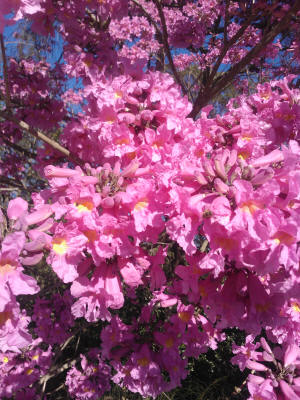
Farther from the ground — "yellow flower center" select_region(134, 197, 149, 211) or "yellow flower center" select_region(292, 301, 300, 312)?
"yellow flower center" select_region(134, 197, 149, 211)

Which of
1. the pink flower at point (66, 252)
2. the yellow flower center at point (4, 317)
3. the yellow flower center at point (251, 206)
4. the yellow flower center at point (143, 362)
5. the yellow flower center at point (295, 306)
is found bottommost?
the yellow flower center at point (143, 362)

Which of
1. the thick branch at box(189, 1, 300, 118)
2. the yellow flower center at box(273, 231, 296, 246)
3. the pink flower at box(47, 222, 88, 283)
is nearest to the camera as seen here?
the yellow flower center at box(273, 231, 296, 246)

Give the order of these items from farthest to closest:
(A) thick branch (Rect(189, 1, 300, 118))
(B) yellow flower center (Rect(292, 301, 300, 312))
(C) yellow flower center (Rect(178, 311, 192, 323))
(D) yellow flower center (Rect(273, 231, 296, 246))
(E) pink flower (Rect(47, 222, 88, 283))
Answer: (C) yellow flower center (Rect(178, 311, 192, 323))
(B) yellow flower center (Rect(292, 301, 300, 312))
(A) thick branch (Rect(189, 1, 300, 118))
(E) pink flower (Rect(47, 222, 88, 283))
(D) yellow flower center (Rect(273, 231, 296, 246))

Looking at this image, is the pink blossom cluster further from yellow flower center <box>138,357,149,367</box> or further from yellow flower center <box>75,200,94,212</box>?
yellow flower center <box>138,357,149,367</box>

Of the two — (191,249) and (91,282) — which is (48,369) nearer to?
(91,282)

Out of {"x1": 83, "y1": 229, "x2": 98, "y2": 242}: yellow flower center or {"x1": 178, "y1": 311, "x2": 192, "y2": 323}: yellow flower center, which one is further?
{"x1": 178, "y1": 311, "x2": 192, "y2": 323}: yellow flower center

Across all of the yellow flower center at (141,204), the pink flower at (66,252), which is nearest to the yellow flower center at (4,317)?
the pink flower at (66,252)

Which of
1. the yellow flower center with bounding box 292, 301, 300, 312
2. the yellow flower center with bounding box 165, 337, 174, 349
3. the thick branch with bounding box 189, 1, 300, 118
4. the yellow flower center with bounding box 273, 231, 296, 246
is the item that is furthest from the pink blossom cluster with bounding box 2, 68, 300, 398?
the yellow flower center with bounding box 165, 337, 174, 349

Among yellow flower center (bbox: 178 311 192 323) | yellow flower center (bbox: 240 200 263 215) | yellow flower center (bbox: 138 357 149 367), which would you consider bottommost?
yellow flower center (bbox: 138 357 149 367)

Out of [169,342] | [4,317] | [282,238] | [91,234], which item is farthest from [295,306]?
[4,317]

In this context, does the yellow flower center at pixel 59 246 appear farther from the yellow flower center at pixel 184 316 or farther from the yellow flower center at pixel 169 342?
the yellow flower center at pixel 169 342

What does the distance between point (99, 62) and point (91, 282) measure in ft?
4.98

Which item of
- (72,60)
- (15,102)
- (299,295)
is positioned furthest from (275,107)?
(15,102)

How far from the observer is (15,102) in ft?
9.04
